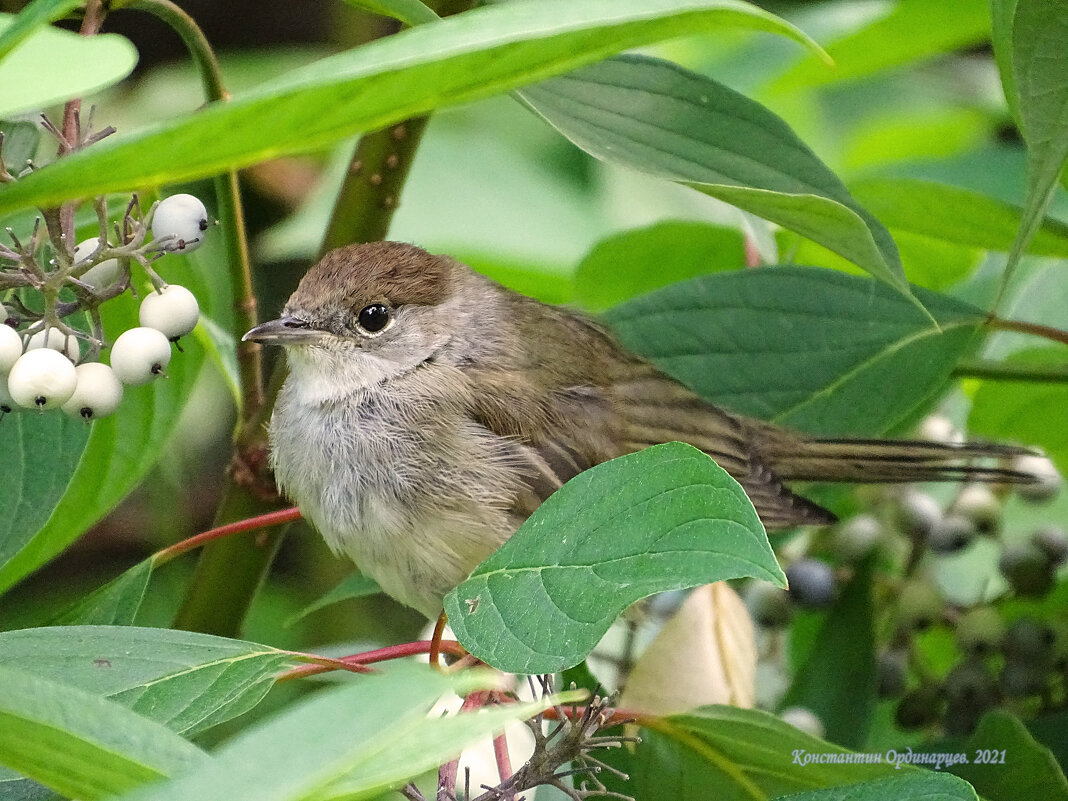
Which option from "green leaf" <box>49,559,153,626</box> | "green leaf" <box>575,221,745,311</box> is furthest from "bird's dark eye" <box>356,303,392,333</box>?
"green leaf" <box>49,559,153,626</box>

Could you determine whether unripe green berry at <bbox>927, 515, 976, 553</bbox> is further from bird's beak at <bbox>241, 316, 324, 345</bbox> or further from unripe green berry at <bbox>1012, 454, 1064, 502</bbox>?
bird's beak at <bbox>241, 316, 324, 345</bbox>

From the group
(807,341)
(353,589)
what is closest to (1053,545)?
(807,341)

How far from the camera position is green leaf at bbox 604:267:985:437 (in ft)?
7.16

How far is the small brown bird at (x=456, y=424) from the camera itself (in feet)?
7.25

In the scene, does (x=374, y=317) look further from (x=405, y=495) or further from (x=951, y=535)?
(x=951, y=535)

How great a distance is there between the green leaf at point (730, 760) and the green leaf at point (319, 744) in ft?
3.00

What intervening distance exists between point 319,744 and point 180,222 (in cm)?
92

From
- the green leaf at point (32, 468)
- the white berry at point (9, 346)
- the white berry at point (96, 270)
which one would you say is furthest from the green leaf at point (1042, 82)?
the green leaf at point (32, 468)

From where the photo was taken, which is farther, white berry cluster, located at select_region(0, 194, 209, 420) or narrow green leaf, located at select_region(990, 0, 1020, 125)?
narrow green leaf, located at select_region(990, 0, 1020, 125)

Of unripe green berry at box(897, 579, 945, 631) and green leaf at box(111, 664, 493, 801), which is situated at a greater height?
green leaf at box(111, 664, 493, 801)

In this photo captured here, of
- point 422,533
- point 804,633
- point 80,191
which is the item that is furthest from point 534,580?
point 804,633

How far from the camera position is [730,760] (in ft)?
5.82

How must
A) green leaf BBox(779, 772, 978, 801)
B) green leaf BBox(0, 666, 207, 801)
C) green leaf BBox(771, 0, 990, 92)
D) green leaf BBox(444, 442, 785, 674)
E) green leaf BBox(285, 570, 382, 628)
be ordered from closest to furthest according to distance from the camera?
green leaf BBox(0, 666, 207, 801) < green leaf BBox(444, 442, 785, 674) < green leaf BBox(779, 772, 978, 801) < green leaf BBox(285, 570, 382, 628) < green leaf BBox(771, 0, 990, 92)

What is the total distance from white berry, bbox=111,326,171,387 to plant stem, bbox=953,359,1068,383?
4.74 feet
